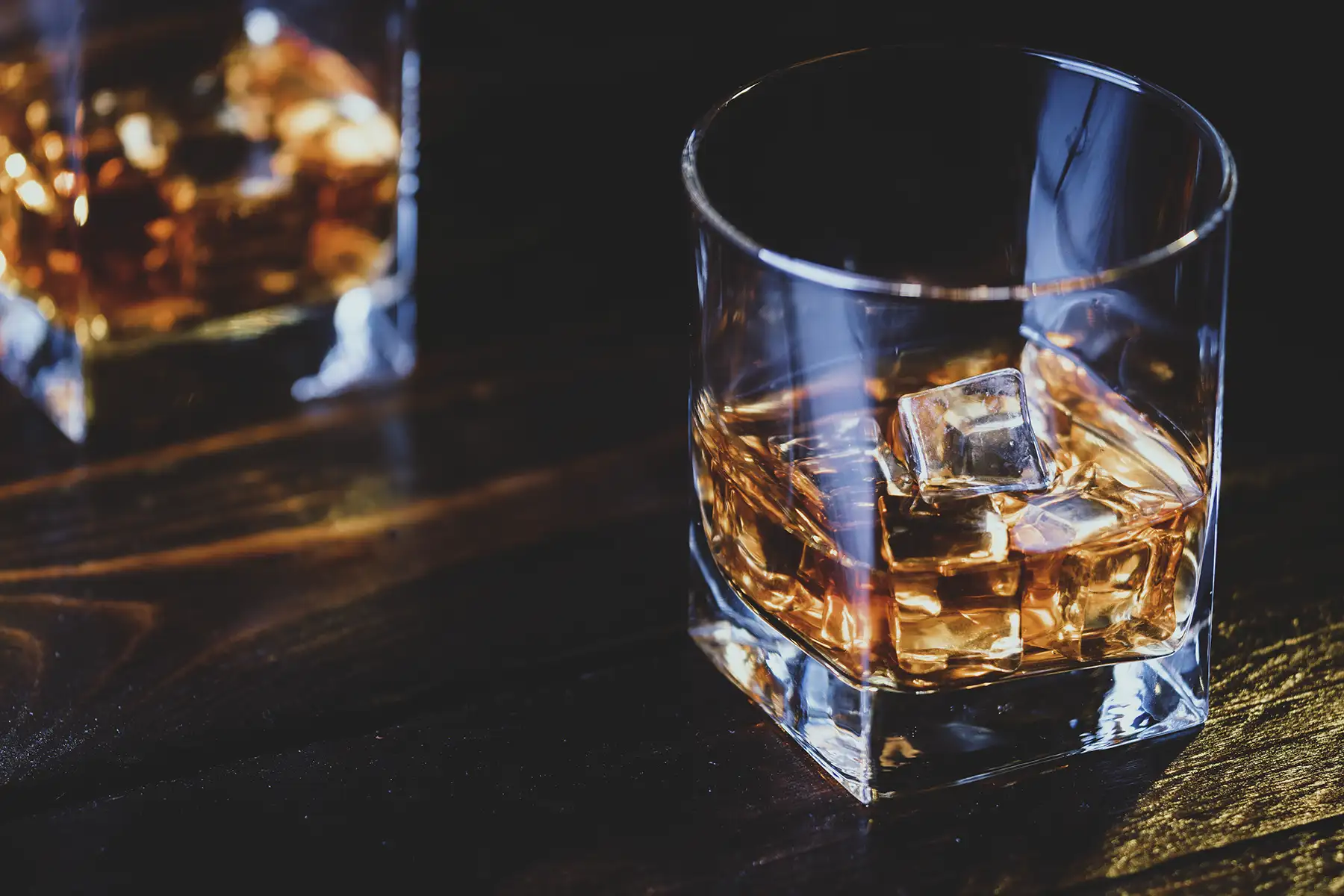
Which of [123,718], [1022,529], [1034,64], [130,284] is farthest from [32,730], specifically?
[1034,64]

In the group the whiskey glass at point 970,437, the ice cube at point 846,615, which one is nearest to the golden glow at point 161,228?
the whiskey glass at point 970,437

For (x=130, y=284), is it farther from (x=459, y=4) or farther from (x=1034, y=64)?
(x=1034, y=64)

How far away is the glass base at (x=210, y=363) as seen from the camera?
100cm

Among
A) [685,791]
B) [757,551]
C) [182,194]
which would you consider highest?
[182,194]


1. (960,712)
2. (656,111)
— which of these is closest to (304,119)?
(656,111)

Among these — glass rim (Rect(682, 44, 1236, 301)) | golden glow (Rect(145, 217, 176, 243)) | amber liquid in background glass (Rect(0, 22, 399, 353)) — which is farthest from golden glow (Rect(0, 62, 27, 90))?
glass rim (Rect(682, 44, 1236, 301))

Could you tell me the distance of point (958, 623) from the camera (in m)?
0.70

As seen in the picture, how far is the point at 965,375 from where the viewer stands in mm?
787

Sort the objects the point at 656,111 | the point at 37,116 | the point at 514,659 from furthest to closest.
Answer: the point at 656,111, the point at 37,116, the point at 514,659

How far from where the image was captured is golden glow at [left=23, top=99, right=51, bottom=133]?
37.6 inches

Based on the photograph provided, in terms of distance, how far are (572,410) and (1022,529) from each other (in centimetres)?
38

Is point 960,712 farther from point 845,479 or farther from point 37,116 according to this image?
point 37,116

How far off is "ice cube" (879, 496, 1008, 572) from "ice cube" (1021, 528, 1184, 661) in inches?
0.8

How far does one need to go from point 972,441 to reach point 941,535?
6 centimetres
